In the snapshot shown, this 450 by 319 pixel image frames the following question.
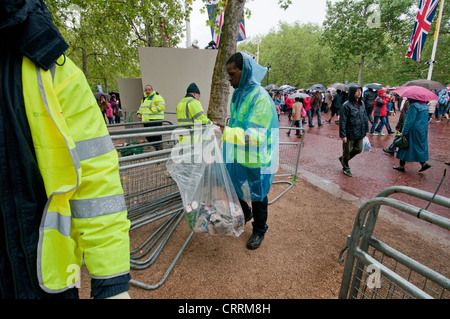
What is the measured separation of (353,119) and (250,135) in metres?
3.70

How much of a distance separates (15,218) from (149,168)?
169 cm

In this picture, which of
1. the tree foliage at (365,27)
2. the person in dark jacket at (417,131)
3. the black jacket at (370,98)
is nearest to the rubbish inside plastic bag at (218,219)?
the person in dark jacket at (417,131)

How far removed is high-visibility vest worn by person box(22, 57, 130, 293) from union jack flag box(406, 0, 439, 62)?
53.2ft

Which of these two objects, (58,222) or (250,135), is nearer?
(58,222)

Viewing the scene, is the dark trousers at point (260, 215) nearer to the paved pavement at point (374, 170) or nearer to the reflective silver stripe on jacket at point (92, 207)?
the reflective silver stripe on jacket at point (92, 207)

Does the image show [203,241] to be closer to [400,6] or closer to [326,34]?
[326,34]

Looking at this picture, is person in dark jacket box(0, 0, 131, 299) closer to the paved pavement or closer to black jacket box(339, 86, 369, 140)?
the paved pavement

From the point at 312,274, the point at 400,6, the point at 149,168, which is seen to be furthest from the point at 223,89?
the point at 400,6

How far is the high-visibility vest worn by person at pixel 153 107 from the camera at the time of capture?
6.44 metres

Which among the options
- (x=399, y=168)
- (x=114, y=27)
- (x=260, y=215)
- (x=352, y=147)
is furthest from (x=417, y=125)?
(x=114, y=27)

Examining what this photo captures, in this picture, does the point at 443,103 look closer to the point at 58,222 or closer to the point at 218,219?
the point at 218,219

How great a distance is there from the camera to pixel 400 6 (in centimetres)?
2294

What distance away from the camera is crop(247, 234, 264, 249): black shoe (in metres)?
2.66

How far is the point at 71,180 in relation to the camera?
34.6 inches
